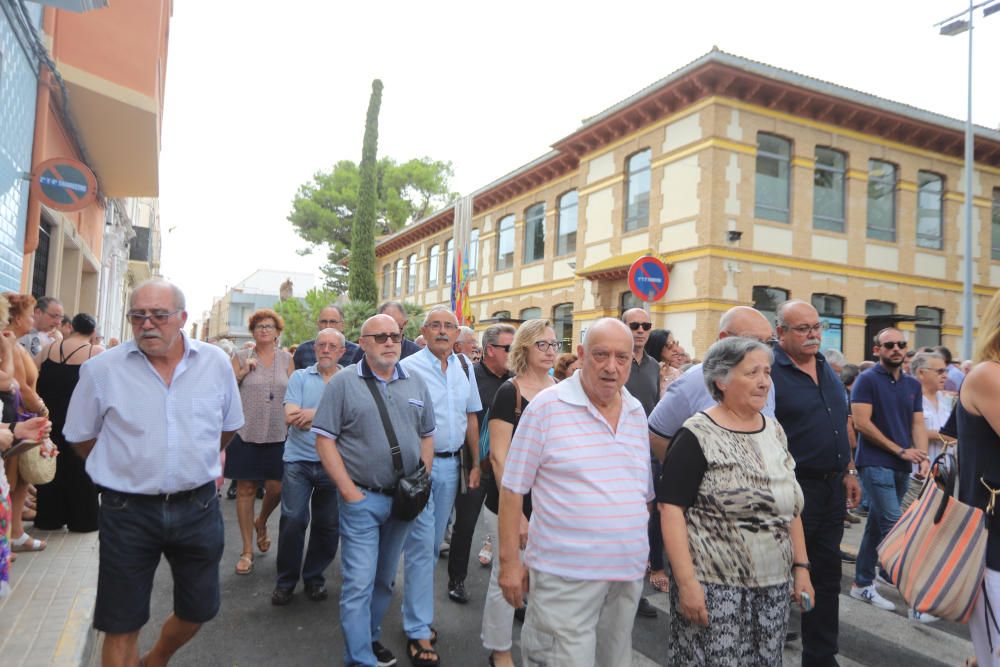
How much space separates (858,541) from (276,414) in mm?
6061

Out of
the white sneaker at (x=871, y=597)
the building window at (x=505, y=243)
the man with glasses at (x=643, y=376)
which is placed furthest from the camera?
the building window at (x=505, y=243)

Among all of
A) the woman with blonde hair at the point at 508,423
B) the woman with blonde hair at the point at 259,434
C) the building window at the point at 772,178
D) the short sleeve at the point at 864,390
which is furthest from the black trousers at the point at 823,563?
the building window at the point at 772,178

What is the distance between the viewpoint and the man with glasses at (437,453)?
377 centimetres

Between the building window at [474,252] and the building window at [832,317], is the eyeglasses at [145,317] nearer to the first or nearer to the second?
the building window at [832,317]

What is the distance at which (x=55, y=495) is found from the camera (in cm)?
554

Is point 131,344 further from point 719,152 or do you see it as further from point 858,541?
point 719,152

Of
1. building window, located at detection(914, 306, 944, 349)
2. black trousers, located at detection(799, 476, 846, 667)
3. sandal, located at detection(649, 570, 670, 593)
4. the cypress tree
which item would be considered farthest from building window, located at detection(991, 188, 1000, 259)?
the cypress tree

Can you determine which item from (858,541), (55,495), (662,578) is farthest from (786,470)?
(55,495)

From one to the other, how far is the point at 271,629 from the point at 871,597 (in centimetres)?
445

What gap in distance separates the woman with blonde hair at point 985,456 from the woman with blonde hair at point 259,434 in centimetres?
466

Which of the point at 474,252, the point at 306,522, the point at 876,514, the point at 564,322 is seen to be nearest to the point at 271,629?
the point at 306,522

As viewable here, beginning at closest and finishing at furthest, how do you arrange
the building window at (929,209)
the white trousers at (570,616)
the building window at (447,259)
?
the white trousers at (570,616) < the building window at (929,209) < the building window at (447,259)

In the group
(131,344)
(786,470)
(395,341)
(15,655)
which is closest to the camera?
(786,470)

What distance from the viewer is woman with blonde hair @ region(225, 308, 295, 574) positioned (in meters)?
5.30
